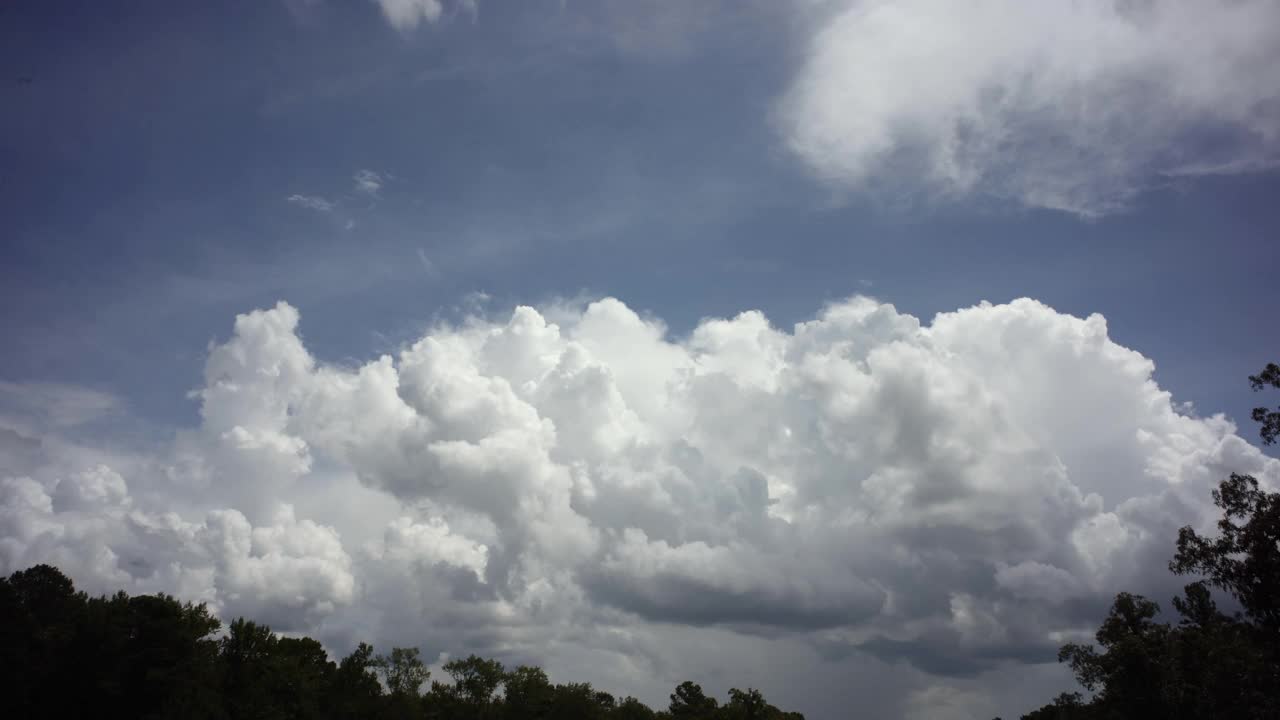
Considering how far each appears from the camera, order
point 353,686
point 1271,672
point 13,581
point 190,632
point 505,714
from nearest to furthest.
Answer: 1. point 1271,672
2. point 190,632
3. point 353,686
4. point 13,581
5. point 505,714

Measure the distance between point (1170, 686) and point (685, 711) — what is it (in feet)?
390

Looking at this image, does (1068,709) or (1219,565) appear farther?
(1068,709)

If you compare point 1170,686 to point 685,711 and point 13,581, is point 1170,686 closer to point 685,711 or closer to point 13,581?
point 685,711

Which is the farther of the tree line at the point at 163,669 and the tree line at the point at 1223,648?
the tree line at the point at 163,669

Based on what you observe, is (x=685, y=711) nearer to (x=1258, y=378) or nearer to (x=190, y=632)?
(x=190, y=632)

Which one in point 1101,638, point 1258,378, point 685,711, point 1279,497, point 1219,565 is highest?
point 1258,378

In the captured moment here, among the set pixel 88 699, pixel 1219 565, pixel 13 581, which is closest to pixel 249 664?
pixel 88 699

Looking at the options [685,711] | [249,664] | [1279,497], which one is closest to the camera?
[1279,497]

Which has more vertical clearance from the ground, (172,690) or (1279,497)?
(1279,497)

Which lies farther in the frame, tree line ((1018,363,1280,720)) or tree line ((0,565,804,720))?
tree line ((0,565,804,720))

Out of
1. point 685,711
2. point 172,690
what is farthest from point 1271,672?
point 685,711

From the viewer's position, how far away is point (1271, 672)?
160ft

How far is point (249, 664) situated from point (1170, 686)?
91317 mm

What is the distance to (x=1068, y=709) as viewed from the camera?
135000 mm
